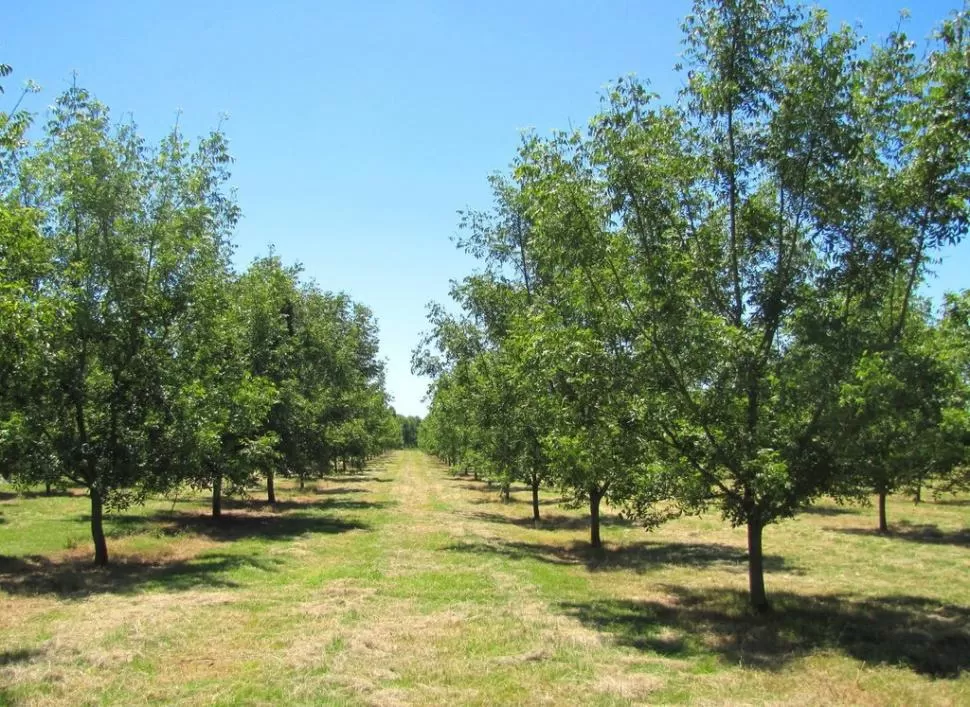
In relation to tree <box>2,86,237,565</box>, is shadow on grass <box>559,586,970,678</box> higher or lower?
lower

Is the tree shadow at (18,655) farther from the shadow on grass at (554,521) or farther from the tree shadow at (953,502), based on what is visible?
the tree shadow at (953,502)

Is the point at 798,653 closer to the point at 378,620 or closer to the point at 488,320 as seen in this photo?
the point at 378,620

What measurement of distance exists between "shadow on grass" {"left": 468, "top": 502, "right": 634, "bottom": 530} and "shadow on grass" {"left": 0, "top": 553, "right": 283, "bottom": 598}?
1338 centimetres

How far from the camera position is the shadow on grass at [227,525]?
24.8m

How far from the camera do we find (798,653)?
10.4m

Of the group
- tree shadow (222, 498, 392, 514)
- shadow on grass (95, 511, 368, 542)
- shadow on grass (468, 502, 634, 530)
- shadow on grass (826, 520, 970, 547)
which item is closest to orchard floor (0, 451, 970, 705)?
shadow on grass (826, 520, 970, 547)

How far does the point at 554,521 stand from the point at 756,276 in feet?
69.6

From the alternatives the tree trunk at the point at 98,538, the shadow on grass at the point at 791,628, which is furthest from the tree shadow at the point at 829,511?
the tree trunk at the point at 98,538

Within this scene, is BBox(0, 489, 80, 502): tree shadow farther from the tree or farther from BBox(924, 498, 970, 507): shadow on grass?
BBox(924, 498, 970, 507): shadow on grass

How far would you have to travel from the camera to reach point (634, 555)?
2120cm

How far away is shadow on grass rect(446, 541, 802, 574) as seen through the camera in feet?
63.4

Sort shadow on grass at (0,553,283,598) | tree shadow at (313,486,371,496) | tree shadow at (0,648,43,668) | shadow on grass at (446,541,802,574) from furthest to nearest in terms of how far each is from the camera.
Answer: tree shadow at (313,486,371,496), shadow on grass at (446,541,802,574), shadow on grass at (0,553,283,598), tree shadow at (0,648,43,668)

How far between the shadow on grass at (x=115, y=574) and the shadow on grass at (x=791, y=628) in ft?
28.0

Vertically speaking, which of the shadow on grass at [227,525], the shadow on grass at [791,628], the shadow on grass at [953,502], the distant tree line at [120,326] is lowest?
the shadow on grass at [953,502]
